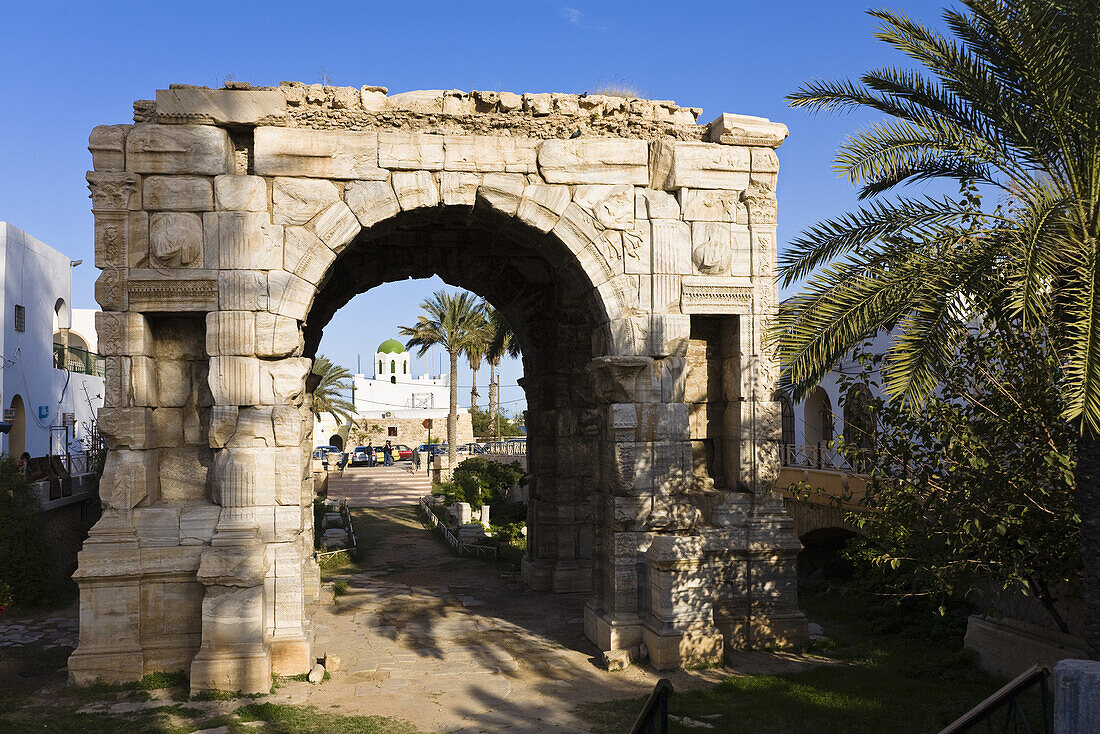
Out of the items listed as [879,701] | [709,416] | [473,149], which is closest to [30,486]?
[473,149]

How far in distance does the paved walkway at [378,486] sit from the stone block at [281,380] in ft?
62.6

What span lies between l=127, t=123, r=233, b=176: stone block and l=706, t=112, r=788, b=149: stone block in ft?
18.0

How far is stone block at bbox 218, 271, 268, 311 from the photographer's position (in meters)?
8.60

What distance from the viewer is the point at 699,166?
9539 millimetres

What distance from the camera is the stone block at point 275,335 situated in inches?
341

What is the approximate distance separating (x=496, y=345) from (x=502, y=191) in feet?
67.2

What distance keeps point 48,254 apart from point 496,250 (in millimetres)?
15528

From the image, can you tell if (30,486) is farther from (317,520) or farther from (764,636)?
(764,636)


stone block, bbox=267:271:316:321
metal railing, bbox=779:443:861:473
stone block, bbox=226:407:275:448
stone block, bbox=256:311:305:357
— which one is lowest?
metal railing, bbox=779:443:861:473

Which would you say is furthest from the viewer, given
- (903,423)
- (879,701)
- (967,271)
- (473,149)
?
(473,149)

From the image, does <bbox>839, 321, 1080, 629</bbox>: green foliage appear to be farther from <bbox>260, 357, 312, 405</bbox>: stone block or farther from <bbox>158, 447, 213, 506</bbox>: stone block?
<bbox>158, 447, 213, 506</bbox>: stone block

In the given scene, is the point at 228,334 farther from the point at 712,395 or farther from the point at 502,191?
the point at 712,395

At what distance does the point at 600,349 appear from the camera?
381 inches

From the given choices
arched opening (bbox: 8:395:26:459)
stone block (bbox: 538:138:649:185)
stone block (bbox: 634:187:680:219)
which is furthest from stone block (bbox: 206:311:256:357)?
arched opening (bbox: 8:395:26:459)
